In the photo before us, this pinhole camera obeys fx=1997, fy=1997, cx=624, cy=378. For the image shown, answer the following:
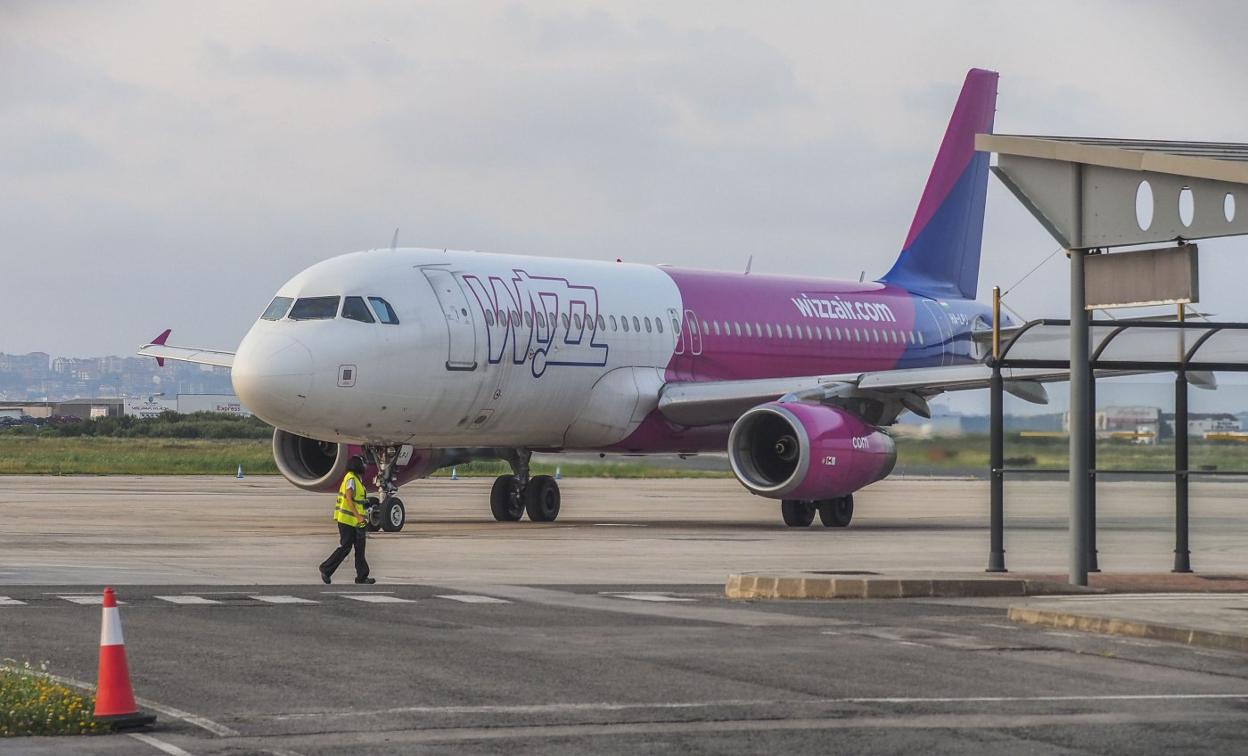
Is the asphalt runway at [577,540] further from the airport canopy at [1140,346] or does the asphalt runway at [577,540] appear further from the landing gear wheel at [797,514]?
the airport canopy at [1140,346]

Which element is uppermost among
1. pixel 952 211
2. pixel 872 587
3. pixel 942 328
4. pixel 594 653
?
pixel 952 211

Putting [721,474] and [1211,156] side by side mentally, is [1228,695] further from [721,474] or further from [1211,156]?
[721,474]

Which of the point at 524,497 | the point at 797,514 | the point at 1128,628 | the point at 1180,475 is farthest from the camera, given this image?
the point at 524,497

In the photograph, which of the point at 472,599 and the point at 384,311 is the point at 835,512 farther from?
the point at 472,599

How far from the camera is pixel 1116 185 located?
18.4 metres

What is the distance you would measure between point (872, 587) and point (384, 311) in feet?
39.8

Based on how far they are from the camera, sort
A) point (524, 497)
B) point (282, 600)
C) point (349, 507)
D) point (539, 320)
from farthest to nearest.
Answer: point (524, 497)
point (539, 320)
point (349, 507)
point (282, 600)

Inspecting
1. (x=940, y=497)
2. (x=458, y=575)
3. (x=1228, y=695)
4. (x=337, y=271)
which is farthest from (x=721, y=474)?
(x=1228, y=695)

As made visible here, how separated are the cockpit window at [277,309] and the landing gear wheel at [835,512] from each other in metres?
9.58

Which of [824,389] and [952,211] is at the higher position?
[952,211]

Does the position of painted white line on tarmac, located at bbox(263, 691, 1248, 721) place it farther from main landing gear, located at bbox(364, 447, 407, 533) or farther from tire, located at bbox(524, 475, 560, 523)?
tire, located at bbox(524, 475, 560, 523)

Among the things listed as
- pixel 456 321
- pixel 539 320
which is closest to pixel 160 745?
pixel 456 321

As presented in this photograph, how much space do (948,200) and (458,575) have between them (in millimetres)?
23566

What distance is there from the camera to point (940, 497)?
50.0 m
